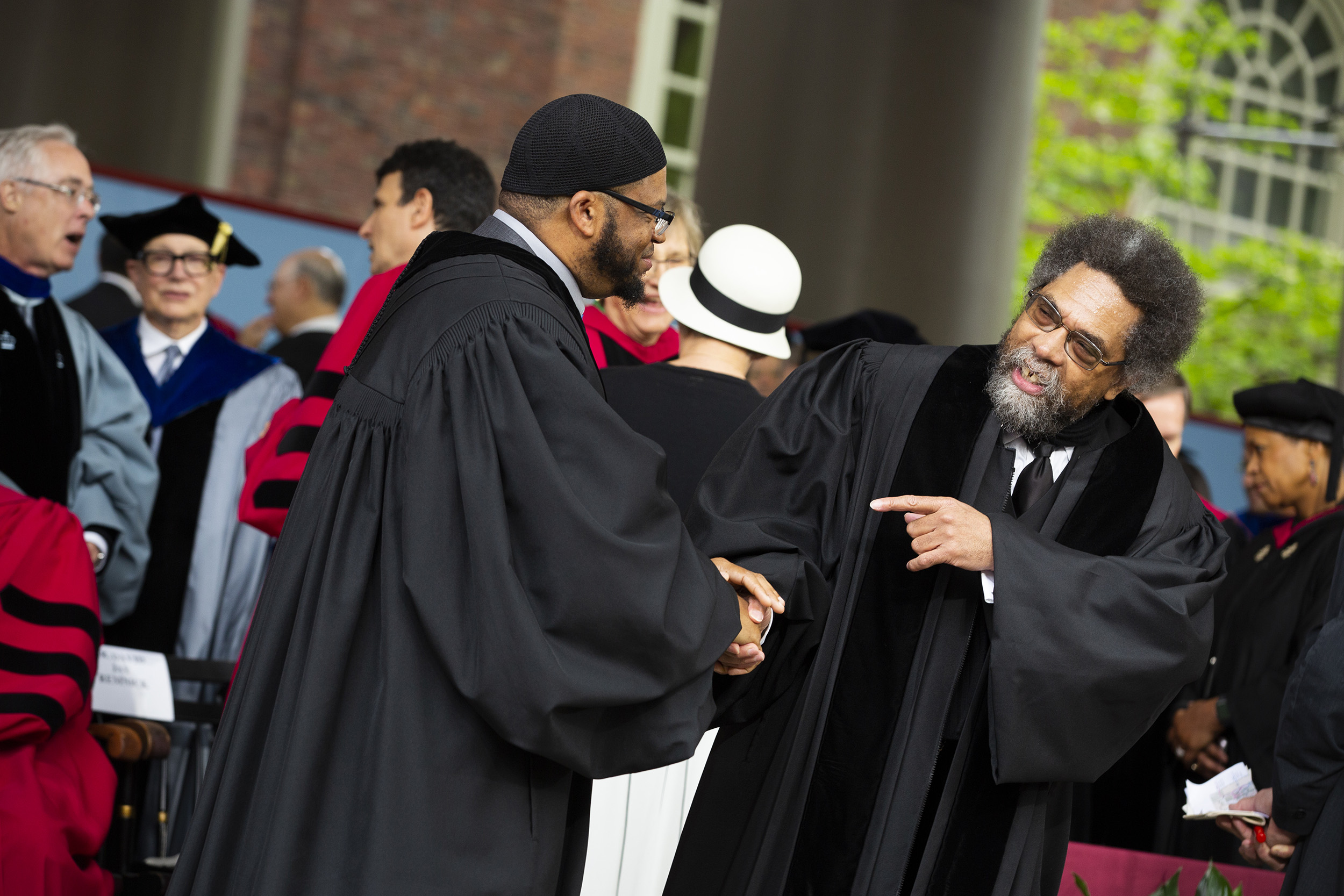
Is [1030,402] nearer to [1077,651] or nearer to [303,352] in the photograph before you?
[1077,651]

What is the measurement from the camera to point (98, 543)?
4.51 m

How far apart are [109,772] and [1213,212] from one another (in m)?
16.2

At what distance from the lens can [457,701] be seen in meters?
2.30

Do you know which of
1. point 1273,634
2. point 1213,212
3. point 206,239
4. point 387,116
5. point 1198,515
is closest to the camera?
point 1198,515

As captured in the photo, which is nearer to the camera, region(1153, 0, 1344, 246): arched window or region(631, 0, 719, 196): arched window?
region(631, 0, 719, 196): arched window

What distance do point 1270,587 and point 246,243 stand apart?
4.58m

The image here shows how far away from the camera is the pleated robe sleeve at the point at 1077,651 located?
2.70m

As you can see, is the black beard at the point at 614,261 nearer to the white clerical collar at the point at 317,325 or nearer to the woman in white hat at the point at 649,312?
the woman in white hat at the point at 649,312

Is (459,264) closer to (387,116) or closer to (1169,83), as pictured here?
(387,116)

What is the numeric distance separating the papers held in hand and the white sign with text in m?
2.83

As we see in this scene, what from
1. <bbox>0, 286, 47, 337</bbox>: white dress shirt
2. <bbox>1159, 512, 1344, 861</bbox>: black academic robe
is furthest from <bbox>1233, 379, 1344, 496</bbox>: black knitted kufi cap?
<bbox>0, 286, 47, 337</bbox>: white dress shirt

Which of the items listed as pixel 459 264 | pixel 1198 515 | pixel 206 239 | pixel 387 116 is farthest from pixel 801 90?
pixel 387 116

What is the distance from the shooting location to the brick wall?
1279 centimetres

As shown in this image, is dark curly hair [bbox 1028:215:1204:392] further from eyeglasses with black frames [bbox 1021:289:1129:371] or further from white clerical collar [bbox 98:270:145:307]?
white clerical collar [bbox 98:270:145:307]
